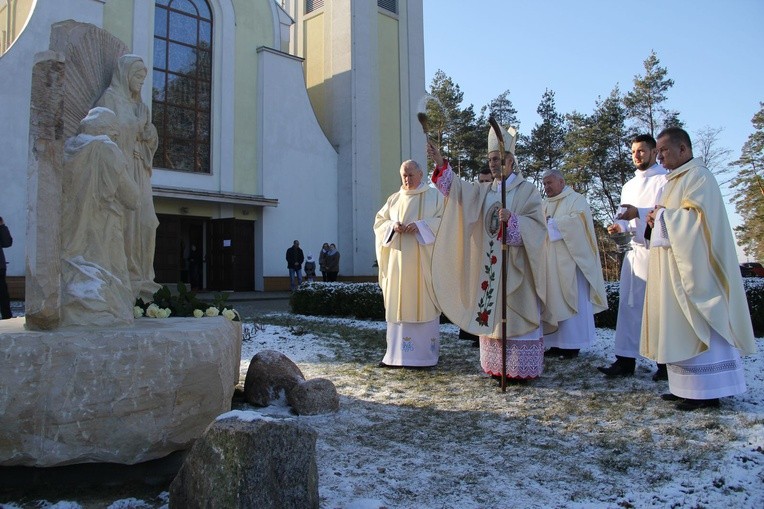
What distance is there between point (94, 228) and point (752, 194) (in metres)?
40.8

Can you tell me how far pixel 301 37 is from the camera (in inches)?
923

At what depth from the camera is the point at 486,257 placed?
5.78m

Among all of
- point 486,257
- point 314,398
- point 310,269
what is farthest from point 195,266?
point 314,398

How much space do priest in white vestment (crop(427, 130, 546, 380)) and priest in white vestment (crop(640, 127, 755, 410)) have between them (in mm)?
1150

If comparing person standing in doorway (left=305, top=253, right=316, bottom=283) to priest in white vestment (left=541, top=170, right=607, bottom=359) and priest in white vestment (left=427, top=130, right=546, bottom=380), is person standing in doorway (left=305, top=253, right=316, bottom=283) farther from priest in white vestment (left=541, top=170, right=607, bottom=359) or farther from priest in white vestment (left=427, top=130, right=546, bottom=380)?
priest in white vestment (left=427, top=130, right=546, bottom=380)

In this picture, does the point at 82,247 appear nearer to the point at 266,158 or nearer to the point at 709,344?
the point at 709,344

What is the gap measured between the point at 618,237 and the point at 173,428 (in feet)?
12.9

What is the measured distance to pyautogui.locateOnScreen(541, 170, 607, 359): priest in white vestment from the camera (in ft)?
21.6

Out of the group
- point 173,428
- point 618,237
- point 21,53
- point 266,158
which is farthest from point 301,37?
point 173,428

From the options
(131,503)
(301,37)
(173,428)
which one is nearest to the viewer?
(131,503)

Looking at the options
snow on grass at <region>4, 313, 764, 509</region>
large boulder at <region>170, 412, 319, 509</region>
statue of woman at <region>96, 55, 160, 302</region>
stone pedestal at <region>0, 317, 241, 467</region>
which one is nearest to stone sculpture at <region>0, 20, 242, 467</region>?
stone pedestal at <region>0, 317, 241, 467</region>

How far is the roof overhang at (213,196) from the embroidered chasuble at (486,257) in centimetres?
1330

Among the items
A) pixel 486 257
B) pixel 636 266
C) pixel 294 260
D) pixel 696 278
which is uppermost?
pixel 294 260

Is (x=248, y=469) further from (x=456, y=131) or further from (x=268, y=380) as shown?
(x=456, y=131)
